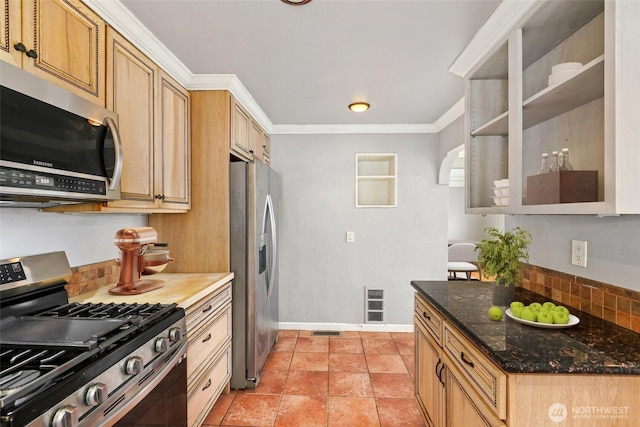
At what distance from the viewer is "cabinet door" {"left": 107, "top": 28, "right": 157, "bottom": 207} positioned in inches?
68.6

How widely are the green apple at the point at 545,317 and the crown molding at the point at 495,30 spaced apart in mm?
1318

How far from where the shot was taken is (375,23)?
1.81 m

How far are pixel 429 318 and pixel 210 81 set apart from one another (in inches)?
89.6

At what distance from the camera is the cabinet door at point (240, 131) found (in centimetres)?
269

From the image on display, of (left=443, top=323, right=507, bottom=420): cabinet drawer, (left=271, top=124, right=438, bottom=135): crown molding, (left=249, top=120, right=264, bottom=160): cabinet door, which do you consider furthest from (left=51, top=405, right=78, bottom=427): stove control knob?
(left=271, top=124, right=438, bottom=135): crown molding

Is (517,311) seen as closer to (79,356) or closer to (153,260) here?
(79,356)

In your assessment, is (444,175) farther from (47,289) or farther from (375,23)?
(47,289)

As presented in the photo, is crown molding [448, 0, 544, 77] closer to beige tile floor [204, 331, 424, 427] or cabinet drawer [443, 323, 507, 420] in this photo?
cabinet drawer [443, 323, 507, 420]

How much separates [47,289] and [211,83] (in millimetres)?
1736

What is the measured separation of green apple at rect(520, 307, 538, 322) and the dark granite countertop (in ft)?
0.12

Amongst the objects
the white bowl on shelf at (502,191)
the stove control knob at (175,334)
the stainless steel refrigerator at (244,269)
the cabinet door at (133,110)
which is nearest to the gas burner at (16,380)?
the stove control knob at (175,334)

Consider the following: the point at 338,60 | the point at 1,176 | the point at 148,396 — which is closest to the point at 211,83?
the point at 338,60

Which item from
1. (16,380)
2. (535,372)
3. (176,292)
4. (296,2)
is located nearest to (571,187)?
(535,372)

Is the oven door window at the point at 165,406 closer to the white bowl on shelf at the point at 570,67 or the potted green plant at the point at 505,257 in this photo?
the potted green plant at the point at 505,257
